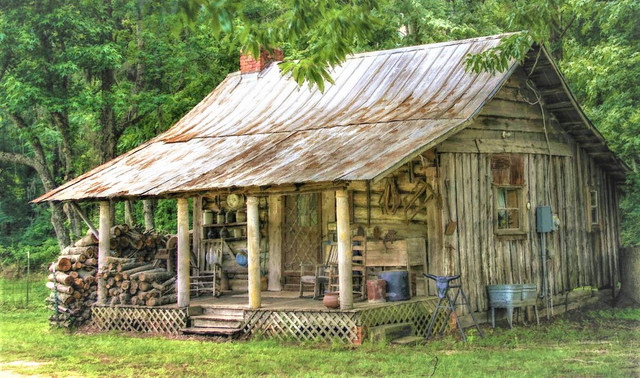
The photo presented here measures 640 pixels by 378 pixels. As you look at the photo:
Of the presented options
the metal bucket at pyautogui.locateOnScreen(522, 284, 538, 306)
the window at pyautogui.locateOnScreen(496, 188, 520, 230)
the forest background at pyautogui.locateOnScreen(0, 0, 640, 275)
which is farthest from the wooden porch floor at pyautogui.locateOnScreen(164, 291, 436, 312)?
the forest background at pyautogui.locateOnScreen(0, 0, 640, 275)

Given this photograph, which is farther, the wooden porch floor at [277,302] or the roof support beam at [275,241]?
the roof support beam at [275,241]

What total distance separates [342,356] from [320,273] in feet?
13.2

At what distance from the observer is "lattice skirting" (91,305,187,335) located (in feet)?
47.2

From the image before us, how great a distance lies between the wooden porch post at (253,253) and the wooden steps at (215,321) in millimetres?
479

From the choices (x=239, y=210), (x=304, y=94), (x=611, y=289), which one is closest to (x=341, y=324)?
(x=239, y=210)

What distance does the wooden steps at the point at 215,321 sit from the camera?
44.7 feet

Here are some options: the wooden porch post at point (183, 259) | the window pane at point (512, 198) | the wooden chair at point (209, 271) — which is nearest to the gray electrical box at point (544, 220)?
the window pane at point (512, 198)

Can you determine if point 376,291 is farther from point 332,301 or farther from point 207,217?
point 207,217

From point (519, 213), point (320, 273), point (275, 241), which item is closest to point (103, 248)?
point (275, 241)

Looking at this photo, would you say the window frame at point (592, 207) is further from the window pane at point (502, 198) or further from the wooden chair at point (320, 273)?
the wooden chair at point (320, 273)

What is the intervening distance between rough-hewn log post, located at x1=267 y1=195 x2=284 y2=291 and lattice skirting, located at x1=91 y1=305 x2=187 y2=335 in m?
2.68

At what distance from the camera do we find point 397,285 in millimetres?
13523

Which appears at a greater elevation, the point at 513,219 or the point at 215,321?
the point at 513,219

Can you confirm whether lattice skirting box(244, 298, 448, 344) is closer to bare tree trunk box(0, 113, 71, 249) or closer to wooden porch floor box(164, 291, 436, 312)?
wooden porch floor box(164, 291, 436, 312)
